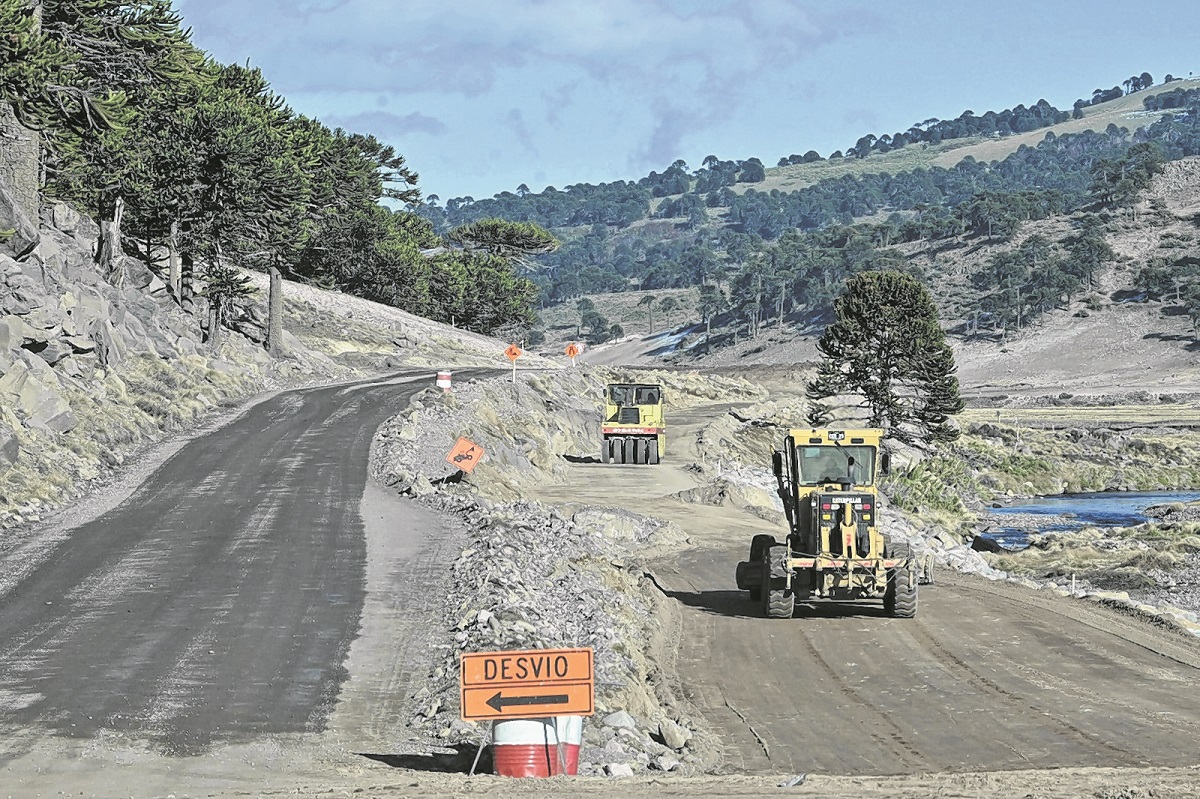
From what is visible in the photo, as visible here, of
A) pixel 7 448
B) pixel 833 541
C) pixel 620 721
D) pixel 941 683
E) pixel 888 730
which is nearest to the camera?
pixel 620 721

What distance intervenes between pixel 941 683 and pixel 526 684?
28.9ft

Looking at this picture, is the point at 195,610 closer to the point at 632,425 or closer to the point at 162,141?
the point at 632,425

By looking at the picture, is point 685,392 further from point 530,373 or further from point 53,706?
point 53,706

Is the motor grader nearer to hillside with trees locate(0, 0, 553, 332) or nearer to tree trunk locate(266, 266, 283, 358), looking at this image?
hillside with trees locate(0, 0, 553, 332)

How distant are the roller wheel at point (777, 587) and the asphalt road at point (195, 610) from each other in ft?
23.9

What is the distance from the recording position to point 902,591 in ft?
79.6

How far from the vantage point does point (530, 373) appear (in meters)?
68.8

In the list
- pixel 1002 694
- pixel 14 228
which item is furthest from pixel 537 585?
pixel 14 228

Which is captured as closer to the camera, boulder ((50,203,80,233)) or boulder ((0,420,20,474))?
boulder ((0,420,20,474))

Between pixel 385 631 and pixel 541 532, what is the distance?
9.54m

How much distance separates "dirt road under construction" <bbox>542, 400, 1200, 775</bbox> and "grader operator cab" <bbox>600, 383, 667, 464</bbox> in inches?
992

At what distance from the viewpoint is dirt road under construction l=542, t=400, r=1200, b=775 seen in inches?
635

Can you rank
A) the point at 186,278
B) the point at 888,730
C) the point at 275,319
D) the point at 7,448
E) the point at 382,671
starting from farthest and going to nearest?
1. the point at 275,319
2. the point at 186,278
3. the point at 7,448
4. the point at 382,671
5. the point at 888,730

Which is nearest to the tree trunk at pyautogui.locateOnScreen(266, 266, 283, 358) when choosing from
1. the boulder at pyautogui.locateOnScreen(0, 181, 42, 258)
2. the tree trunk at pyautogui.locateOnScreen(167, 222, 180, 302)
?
the tree trunk at pyautogui.locateOnScreen(167, 222, 180, 302)
